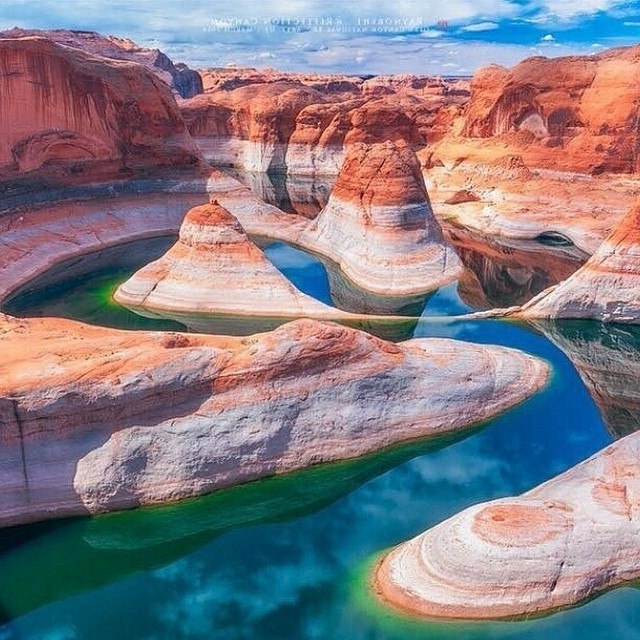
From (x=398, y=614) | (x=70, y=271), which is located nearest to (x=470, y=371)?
(x=398, y=614)

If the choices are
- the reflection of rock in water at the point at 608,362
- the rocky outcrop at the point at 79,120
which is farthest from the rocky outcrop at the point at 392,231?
the rocky outcrop at the point at 79,120

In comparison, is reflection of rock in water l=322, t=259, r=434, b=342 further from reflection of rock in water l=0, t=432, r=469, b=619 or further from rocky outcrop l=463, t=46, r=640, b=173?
rocky outcrop l=463, t=46, r=640, b=173

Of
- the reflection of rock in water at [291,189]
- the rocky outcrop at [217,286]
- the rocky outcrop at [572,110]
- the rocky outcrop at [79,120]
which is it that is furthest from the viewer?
the reflection of rock in water at [291,189]

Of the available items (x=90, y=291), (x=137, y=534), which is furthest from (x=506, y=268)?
(x=137, y=534)

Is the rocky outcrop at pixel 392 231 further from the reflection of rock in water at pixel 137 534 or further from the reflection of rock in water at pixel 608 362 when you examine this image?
the reflection of rock in water at pixel 137 534

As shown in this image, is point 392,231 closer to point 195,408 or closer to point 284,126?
point 195,408
